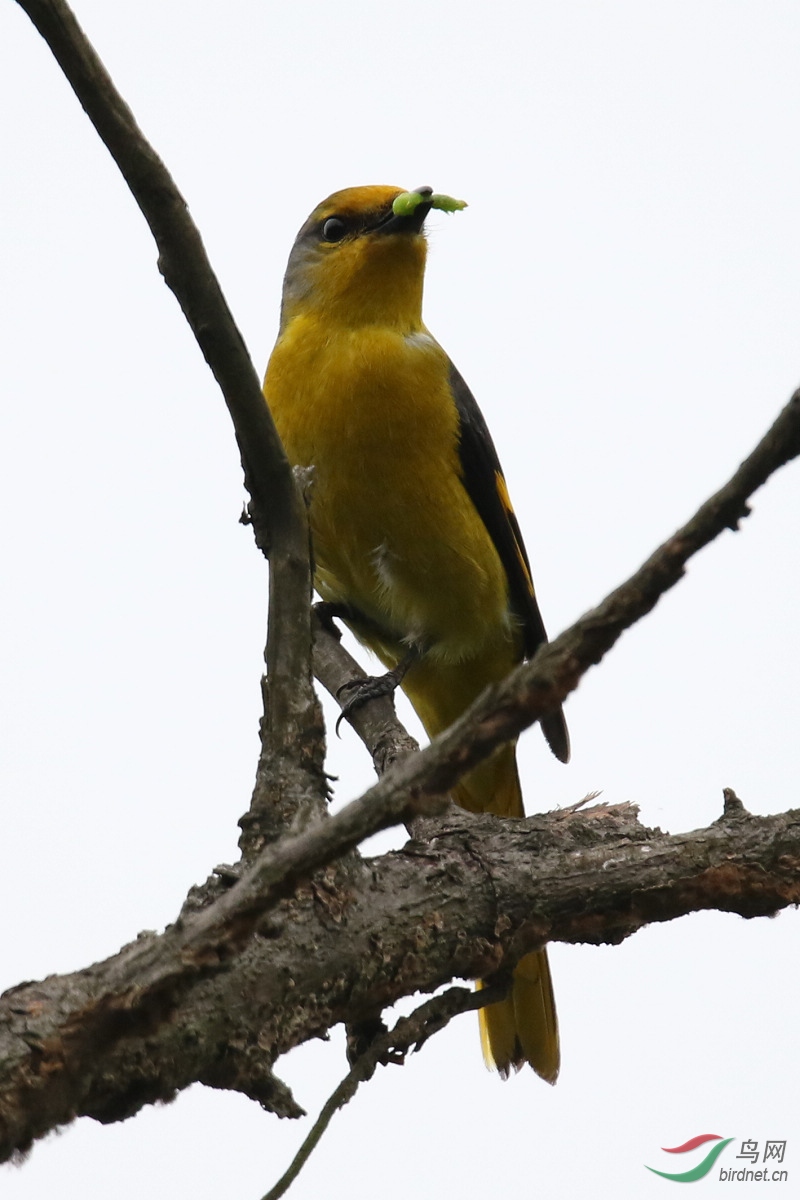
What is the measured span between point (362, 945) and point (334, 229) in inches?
150

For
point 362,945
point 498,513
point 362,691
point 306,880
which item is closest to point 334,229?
point 498,513

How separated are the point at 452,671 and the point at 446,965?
101 inches

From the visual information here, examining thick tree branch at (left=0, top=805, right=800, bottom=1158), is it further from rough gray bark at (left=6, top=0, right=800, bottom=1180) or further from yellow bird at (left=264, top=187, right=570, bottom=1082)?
yellow bird at (left=264, top=187, right=570, bottom=1082)

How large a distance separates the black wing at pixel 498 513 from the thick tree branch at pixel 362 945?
1997 millimetres

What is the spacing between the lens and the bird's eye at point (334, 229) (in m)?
5.89

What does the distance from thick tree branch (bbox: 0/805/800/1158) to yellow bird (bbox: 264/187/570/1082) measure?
1.40 meters

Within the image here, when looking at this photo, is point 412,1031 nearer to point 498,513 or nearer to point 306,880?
point 306,880

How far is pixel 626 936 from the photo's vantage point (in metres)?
3.73

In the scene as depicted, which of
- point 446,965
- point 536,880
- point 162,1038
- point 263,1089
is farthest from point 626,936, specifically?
point 162,1038

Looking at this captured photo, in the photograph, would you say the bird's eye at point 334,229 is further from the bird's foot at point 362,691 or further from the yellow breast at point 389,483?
the bird's foot at point 362,691

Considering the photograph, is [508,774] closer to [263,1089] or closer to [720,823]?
[720,823]

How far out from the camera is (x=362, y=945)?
316 cm

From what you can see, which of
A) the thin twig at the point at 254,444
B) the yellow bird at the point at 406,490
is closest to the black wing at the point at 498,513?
the yellow bird at the point at 406,490

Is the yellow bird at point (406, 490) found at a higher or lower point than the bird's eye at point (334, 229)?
lower
